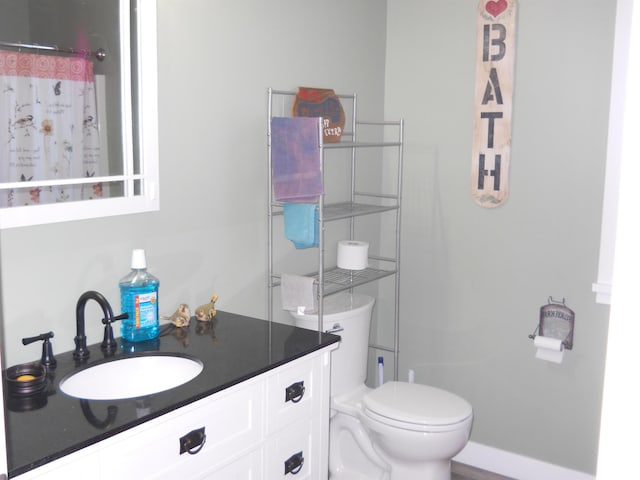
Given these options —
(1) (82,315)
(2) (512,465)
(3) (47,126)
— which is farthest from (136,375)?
(2) (512,465)

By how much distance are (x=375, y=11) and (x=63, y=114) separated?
5.91ft

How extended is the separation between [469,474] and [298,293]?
4.19ft

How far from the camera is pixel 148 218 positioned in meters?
2.23

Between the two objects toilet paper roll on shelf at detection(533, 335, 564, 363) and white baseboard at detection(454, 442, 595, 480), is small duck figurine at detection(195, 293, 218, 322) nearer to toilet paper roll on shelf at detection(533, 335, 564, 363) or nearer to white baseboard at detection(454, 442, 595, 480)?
toilet paper roll on shelf at detection(533, 335, 564, 363)

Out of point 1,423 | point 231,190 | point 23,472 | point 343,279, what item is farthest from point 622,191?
point 343,279

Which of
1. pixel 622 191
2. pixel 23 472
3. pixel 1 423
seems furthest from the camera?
pixel 23 472

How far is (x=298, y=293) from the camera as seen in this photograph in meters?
2.68

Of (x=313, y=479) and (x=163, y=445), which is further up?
(x=163, y=445)

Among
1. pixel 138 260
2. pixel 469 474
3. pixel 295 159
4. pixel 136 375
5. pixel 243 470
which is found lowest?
pixel 469 474

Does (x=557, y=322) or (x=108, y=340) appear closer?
Result: (x=108, y=340)

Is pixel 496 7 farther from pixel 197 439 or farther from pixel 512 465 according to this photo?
pixel 197 439

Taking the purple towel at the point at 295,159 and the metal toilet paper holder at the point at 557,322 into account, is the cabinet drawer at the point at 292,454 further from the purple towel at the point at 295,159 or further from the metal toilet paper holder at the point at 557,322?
the metal toilet paper holder at the point at 557,322

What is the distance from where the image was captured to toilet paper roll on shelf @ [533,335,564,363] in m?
2.89

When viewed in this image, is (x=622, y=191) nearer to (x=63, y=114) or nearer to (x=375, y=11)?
(x=63, y=114)
